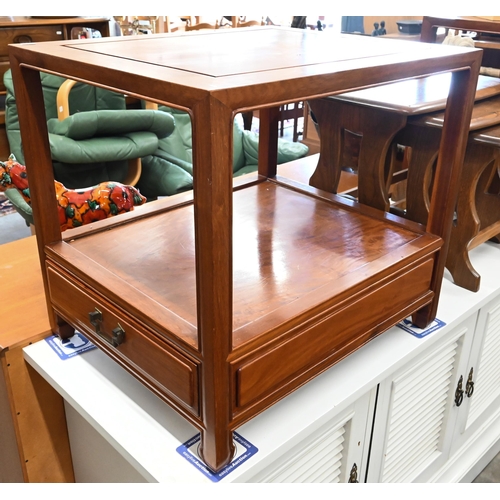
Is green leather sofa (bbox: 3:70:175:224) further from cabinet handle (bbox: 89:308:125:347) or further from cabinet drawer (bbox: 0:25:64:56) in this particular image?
cabinet handle (bbox: 89:308:125:347)

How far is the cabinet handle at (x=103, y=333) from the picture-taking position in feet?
2.49

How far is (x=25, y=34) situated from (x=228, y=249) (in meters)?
3.49

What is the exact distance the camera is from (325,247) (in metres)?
0.92

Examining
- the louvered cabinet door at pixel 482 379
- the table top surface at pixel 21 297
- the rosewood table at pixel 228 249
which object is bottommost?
the louvered cabinet door at pixel 482 379

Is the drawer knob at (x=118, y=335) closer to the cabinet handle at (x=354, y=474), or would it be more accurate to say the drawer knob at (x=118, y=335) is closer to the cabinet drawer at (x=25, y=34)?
the cabinet handle at (x=354, y=474)

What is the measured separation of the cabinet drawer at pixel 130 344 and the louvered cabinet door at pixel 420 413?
42 cm

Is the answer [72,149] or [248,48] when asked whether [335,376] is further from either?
[72,149]

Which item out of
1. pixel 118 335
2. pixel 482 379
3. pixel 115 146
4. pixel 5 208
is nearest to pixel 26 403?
pixel 118 335

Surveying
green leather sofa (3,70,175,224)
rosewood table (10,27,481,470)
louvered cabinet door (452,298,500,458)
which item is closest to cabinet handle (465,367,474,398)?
louvered cabinet door (452,298,500,458)

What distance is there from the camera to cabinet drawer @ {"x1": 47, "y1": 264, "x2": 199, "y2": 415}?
684 mm

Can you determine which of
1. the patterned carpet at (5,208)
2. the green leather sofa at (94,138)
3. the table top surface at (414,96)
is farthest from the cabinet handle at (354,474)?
the patterned carpet at (5,208)

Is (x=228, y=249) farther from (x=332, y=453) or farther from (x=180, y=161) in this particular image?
(x=180, y=161)

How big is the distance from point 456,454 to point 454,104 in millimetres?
873

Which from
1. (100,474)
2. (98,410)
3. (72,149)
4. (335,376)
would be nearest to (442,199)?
(335,376)
